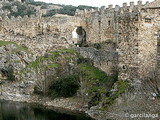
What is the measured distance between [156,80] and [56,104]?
11661 mm

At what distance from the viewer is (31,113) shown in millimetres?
29797

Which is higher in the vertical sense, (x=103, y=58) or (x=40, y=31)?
(x=40, y=31)

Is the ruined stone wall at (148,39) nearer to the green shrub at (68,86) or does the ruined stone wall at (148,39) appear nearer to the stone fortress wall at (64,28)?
the stone fortress wall at (64,28)

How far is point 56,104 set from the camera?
1259 inches

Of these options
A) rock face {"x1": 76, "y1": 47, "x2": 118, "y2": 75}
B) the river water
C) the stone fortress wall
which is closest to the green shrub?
the river water

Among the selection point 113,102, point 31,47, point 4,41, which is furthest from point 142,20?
point 4,41

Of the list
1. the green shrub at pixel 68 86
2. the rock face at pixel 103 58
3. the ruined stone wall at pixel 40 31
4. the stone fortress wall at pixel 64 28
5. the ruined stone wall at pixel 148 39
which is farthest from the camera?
the ruined stone wall at pixel 40 31

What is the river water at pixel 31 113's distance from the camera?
28.1 meters

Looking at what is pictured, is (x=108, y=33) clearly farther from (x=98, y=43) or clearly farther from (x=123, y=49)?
(x=123, y=49)

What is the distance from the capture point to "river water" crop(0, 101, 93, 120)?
28.1 meters

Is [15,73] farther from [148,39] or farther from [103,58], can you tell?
[148,39]

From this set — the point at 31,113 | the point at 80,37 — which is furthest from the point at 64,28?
the point at 31,113

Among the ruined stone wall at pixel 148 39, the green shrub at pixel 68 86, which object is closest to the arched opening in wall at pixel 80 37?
the green shrub at pixel 68 86

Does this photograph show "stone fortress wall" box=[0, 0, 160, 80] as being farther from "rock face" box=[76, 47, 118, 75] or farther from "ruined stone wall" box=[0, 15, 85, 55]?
"rock face" box=[76, 47, 118, 75]
